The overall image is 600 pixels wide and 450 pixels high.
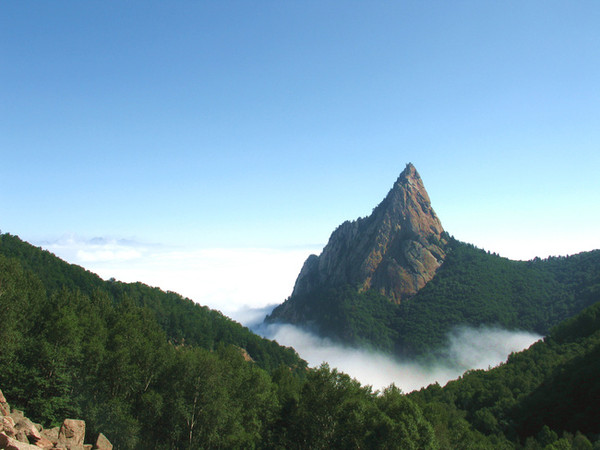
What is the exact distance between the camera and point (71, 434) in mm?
25094

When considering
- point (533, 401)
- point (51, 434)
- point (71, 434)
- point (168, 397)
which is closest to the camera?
point (51, 434)

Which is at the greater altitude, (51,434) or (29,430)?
(29,430)

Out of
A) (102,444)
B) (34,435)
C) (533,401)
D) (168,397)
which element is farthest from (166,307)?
(34,435)

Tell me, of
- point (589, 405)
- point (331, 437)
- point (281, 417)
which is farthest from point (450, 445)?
point (589, 405)

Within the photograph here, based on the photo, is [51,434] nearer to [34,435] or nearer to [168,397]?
[34,435]

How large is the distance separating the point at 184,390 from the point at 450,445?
84.1ft

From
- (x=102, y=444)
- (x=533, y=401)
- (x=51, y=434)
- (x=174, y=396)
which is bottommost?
(x=533, y=401)

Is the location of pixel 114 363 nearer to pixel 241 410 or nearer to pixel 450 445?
pixel 241 410

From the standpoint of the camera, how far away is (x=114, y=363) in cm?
3703

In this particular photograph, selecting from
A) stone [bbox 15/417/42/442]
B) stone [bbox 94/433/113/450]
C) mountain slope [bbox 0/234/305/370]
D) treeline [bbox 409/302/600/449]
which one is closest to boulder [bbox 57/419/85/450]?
stone [bbox 94/433/113/450]

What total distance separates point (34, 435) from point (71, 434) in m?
4.96

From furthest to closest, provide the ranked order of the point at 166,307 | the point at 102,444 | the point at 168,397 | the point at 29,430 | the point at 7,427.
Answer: the point at 166,307 < the point at 168,397 < the point at 102,444 < the point at 29,430 < the point at 7,427

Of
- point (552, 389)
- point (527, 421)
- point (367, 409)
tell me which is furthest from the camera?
point (552, 389)

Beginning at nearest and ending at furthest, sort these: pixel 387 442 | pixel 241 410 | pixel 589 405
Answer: pixel 387 442, pixel 241 410, pixel 589 405
